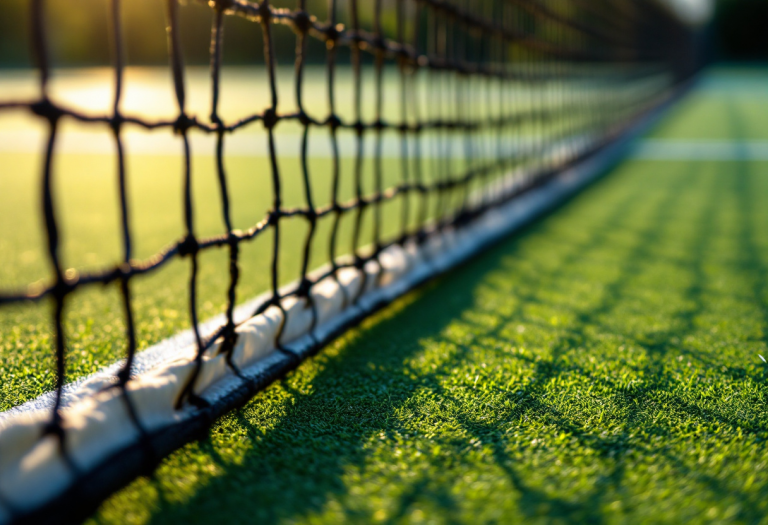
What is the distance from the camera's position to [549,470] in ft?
2.42

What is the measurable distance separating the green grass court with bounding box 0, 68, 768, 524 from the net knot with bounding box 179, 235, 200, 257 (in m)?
0.20

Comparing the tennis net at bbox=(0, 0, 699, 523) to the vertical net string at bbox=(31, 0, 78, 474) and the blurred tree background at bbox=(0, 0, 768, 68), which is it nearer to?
the vertical net string at bbox=(31, 0, 78, 474)

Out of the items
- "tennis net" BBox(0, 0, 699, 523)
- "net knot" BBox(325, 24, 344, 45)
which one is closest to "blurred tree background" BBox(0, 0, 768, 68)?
"tennis net" BBox(0, 0, 699, 523)

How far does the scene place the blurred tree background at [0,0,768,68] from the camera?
15334mm

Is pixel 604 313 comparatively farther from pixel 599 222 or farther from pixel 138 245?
pixel 138 245

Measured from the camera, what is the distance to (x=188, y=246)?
85 centimetres

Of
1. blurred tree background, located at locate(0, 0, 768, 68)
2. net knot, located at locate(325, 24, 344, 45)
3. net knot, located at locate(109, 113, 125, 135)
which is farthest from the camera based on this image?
blurred tree background, located at locate(0, 0, 768, 68)

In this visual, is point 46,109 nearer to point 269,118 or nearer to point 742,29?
point 269,118

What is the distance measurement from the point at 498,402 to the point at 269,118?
0.52 m

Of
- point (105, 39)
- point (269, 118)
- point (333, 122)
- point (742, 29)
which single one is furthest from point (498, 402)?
point (742, 29)

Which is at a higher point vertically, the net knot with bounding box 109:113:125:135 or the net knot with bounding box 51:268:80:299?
the net knot with bounding box 109:113:125:135

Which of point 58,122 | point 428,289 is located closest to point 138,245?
point 428,289

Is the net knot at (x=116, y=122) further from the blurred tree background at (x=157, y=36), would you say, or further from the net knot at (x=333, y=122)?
the blurred tree background at (x=157, y=36)

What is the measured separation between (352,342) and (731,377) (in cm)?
56
